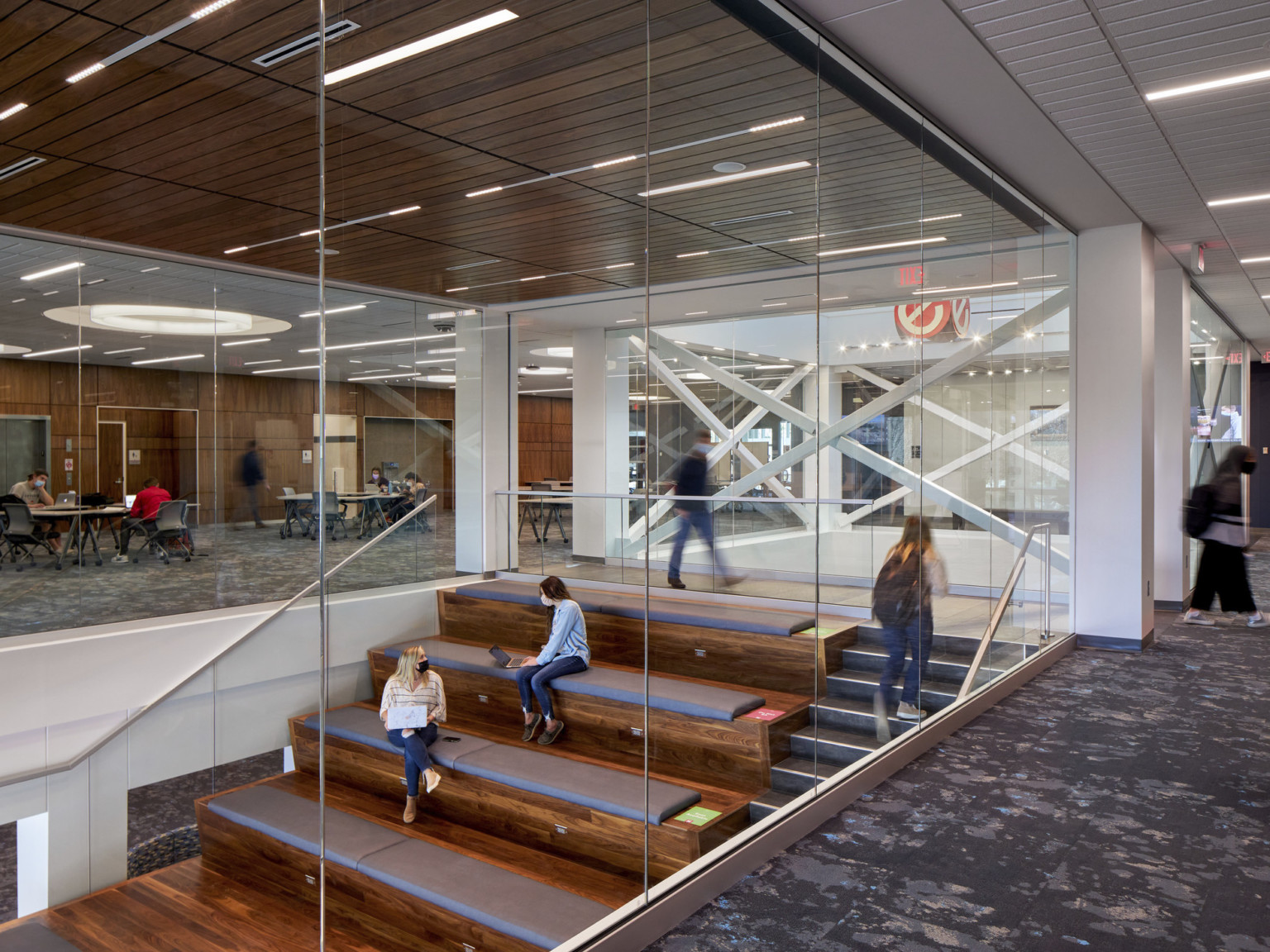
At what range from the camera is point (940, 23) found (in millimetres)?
4551

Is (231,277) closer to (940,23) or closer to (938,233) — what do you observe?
(940,23)

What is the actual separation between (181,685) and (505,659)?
117 centimetres

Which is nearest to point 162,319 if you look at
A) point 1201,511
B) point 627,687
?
point 627,687

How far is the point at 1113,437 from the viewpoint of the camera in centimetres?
862

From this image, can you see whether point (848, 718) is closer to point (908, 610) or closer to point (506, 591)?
point (908, 610)

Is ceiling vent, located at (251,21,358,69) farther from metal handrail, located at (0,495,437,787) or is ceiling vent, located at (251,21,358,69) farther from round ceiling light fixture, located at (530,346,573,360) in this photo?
metal handrail, located at (0,495,437,787)

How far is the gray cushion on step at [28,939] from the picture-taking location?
54.9 inches

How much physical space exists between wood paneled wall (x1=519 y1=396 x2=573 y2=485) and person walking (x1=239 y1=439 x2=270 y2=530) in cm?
86

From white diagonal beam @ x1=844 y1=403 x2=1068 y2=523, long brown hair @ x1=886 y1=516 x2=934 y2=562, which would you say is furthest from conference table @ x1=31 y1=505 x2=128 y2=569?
long brown hair @ x1=886 y1=516 x2=934 y2=562

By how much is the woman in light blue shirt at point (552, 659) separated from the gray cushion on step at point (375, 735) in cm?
21

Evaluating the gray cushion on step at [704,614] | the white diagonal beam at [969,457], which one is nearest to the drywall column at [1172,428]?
the white diagonal beam at [969,457]

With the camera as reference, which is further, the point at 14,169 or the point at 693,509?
the point at 693,509

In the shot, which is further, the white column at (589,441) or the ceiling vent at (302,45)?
the white column at (589,441)

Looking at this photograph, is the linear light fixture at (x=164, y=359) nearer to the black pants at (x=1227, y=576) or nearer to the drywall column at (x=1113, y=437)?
the drywall column at (x=1113, y=437)
